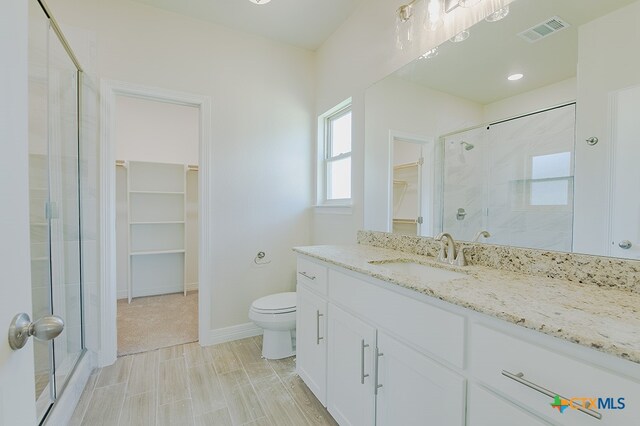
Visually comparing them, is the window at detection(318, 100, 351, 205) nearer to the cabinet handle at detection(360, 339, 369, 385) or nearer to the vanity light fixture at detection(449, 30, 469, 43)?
the vanity light fixture at detection(449, 30, 469, 43)

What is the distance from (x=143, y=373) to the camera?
6.61 ft

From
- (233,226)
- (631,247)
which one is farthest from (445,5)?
(233,226)

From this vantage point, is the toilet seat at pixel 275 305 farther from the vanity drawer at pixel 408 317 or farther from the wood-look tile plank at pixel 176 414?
the vanity drawer at pixel 408 317

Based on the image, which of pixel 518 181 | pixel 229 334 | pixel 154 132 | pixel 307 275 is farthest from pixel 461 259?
pixel 154 132

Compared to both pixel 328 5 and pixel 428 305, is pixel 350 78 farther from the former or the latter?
pixel 428 305

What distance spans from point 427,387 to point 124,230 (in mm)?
3774

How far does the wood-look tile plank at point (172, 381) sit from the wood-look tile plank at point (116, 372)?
0.73 ft

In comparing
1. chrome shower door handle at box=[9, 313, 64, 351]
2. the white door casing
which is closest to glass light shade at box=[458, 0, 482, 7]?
the white door casing

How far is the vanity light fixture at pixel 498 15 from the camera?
1.26 metres

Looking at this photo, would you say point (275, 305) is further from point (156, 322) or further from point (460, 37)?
point (460, 37)

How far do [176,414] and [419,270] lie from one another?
157 centimetres

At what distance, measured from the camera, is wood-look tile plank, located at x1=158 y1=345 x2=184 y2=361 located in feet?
7.30

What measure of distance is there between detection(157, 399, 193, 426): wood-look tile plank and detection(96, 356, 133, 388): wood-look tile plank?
1.63ft

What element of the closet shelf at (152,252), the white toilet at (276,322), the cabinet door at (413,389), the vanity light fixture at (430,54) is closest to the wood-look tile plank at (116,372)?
the white toilet at (276,322)
